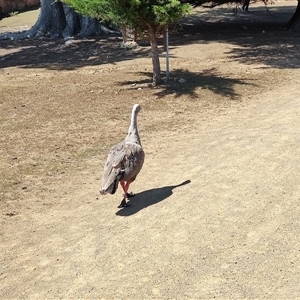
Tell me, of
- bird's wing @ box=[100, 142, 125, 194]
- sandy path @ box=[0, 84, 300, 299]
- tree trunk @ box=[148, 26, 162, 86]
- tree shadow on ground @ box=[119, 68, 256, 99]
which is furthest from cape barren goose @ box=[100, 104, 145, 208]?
Result: tree trunk @ box=[148, 26, 162, 86]

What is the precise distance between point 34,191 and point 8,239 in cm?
155

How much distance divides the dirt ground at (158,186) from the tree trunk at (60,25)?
8.83 m

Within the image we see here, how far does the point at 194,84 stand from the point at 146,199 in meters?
7.31

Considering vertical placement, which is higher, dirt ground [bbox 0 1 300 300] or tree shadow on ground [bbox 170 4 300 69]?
tree shadow on ground [bbox 170 4 300 69]

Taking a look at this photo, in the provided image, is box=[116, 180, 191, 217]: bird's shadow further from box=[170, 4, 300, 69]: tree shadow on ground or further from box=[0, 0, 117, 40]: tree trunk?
box=[0, 0, 117, 40]: tree trunk

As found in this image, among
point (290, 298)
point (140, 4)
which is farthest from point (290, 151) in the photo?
point (140, 4)

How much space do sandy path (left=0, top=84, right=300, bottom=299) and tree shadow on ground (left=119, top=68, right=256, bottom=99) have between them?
4.60 m

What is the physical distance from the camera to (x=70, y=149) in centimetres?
1000

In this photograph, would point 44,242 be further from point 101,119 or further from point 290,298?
point 101,119

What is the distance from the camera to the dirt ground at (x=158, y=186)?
535 centimetres

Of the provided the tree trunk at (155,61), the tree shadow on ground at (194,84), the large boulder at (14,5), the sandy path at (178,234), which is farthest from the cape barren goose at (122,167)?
the large boulder at (14,5)

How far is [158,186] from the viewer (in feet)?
25.6

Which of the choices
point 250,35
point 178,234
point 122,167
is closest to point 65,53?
point 250,35

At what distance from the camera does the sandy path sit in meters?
5.18
